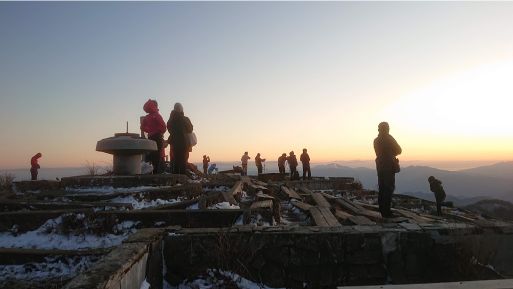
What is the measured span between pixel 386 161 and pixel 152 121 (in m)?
5.85

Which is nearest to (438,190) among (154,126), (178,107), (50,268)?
(178,107)

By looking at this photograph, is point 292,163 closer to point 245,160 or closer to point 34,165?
point 245,160

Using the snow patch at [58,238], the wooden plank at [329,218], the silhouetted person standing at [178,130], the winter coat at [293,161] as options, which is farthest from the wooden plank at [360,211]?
the winter coat at [293,161]

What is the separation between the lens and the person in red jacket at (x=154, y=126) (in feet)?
32.9

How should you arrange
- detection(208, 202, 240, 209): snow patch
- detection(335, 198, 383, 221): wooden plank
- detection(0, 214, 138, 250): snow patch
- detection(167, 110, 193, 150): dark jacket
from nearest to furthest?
detection(0, 214, 138, 250): snow patch, detection(208, 202, 240, 209): snow patch, detection(335, 198, 383, 221): wooden plank, detection(167, 110, 193, 150): dark jacket

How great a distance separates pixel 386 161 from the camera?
7594mm

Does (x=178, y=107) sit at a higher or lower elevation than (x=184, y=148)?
higher

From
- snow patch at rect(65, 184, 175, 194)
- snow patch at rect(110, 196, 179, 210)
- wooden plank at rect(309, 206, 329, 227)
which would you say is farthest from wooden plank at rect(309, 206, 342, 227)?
snow patch at rect(65, 184, 175, 194)

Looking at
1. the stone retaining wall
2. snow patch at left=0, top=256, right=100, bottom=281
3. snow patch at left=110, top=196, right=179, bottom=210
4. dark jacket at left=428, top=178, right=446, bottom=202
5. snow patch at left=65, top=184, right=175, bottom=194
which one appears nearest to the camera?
the stone retaining wall

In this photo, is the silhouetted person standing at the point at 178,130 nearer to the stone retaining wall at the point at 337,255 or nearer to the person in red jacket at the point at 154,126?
the person in red jacket at the point at 154,126

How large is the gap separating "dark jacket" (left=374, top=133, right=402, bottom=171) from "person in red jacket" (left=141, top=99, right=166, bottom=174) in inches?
217

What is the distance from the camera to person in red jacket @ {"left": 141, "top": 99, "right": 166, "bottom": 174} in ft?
32.9

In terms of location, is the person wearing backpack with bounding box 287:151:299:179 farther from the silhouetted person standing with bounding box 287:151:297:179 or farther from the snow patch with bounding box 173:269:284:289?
the snow patch with bounding box 173:269:284:289

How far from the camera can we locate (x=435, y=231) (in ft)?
14.1
